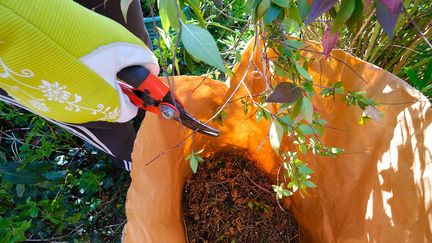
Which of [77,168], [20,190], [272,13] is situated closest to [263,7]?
[272,13]

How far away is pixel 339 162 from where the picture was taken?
29.5 inches

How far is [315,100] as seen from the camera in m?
0.75

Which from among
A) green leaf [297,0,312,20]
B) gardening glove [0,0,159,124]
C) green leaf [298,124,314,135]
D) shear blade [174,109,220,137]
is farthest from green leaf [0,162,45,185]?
green leaf [297,0,312,20]

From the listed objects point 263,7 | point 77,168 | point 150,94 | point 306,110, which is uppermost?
point 263,7

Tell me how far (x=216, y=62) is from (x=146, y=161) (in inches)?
14.6

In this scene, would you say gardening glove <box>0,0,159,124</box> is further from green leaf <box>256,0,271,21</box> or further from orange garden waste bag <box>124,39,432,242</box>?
green leaf <box>256,0,271,21</box>

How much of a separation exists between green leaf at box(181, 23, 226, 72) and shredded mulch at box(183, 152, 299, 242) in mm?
646

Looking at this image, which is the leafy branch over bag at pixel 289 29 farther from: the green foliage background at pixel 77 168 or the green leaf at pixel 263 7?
the green foliage background at pixel 77 168

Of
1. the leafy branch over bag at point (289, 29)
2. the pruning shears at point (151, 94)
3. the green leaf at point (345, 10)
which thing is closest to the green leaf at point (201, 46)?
the leafy branch over bag at point (289, 29)

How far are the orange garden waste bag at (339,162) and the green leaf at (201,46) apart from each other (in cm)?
31

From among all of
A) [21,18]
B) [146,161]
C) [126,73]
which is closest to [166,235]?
[146,161]

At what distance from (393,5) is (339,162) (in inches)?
20.3

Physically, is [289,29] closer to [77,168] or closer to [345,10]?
[345,10]

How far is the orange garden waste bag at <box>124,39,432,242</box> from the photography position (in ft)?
1.82
